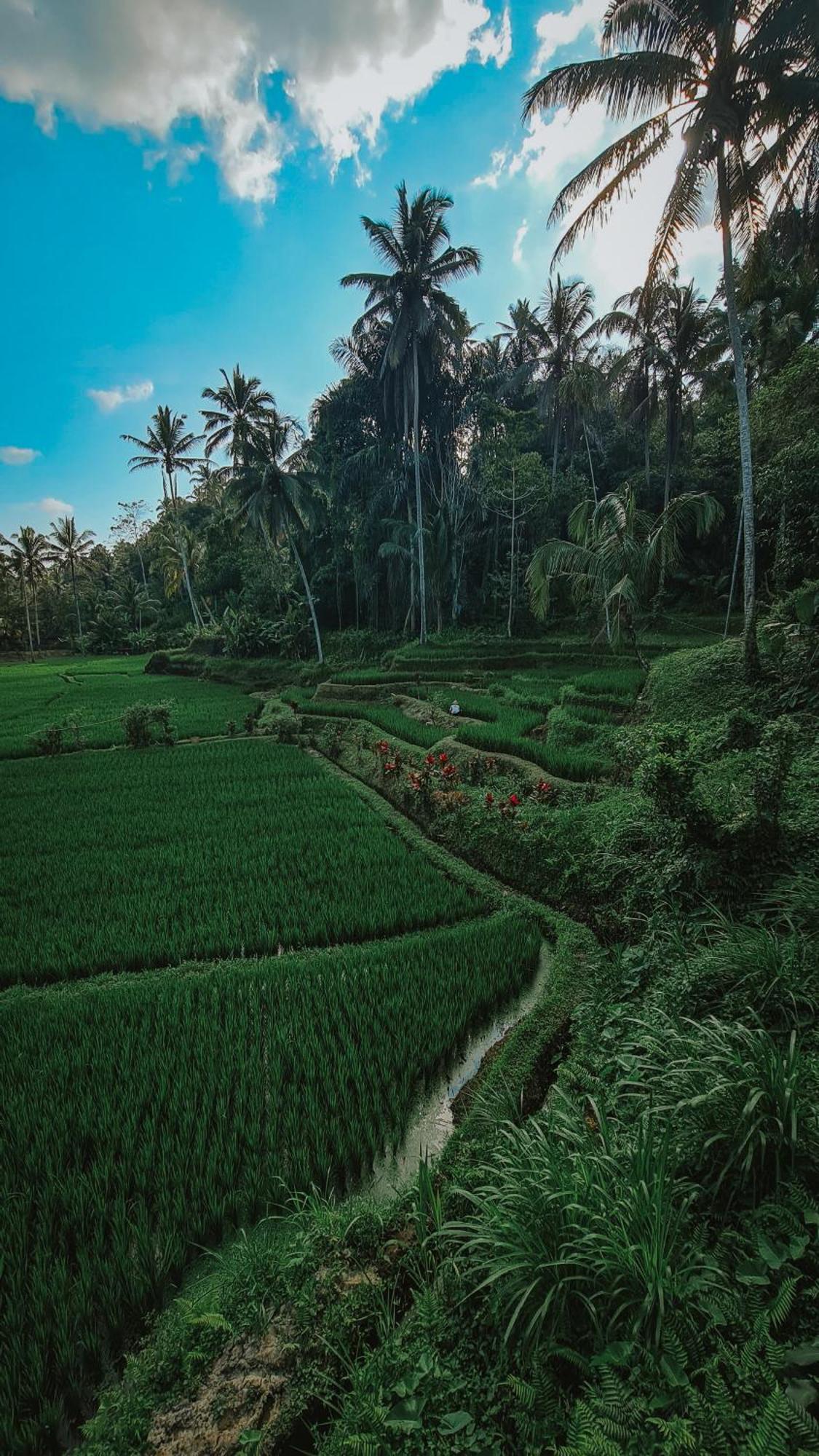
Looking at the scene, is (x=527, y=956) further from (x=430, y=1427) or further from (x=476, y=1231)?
(x=430, y=1427)

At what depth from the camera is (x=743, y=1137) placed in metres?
1.89

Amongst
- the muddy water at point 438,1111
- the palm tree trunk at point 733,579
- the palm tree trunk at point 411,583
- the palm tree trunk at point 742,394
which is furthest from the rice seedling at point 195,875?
the palm tree trunk at point 411,583

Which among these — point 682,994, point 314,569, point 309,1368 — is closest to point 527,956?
point 682,994

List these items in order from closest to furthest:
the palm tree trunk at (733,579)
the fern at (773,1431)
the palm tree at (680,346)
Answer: the fern at (773,1431)
the palm tree trunk at (733,579)
the palm tree at (680,346)

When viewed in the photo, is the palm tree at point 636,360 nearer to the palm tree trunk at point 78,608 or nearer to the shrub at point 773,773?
the shrub at point 773,773

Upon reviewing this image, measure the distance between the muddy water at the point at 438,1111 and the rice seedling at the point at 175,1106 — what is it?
0.08 meters

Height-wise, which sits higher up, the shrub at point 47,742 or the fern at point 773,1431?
the fern at point 773,1431

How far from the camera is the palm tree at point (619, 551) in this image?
10820 millimetres

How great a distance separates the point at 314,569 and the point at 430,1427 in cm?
2744

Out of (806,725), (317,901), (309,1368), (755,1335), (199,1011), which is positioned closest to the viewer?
(755,1335)

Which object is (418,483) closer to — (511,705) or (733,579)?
(733,579)

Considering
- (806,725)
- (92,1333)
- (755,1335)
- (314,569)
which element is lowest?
(92,1333)

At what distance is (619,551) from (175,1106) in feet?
36.9

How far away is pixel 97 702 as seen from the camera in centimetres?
1930
